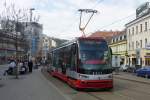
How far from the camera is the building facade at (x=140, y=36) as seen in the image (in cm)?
6679

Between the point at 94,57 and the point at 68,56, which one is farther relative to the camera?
the point at 68,56

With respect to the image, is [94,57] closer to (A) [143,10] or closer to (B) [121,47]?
(A) [143,10]

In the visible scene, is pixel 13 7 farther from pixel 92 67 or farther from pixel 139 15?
pixel 139 15

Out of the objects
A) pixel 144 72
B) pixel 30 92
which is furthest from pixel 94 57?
pixel 144 72

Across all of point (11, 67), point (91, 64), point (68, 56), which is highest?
point (68, 56)

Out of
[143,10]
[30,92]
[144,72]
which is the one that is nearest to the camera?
[30,92]

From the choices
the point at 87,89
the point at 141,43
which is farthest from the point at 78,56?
the point at 141,43

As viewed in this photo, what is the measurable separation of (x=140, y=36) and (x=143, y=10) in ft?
17.3

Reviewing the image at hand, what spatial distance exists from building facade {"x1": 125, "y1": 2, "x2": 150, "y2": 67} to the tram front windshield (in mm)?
40176

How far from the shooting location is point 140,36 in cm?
7119

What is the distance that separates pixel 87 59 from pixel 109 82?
184cm

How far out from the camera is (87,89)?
885 inches

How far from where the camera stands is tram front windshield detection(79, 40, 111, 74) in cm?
2089

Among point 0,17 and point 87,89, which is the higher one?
point 0,17
